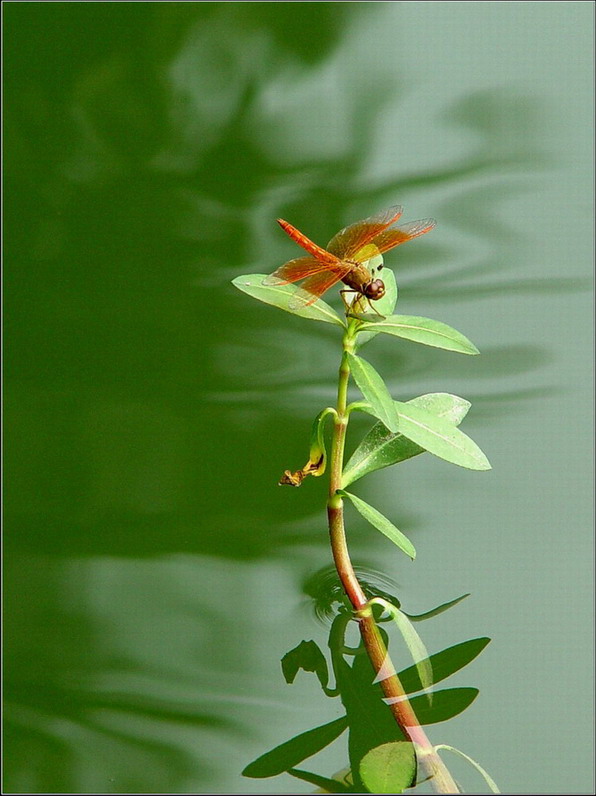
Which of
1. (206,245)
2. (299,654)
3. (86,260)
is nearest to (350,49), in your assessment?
(206,245)

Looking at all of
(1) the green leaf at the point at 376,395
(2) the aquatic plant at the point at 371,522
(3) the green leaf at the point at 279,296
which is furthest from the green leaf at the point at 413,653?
(3) the green leaf at the point at 279,296

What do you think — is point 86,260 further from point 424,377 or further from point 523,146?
point 523,146

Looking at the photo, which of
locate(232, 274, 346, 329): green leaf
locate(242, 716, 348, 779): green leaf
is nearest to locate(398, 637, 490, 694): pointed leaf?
locate(242, 716, 348, 779): green leaf

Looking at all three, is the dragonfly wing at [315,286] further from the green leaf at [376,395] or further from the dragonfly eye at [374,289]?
the green leaf at [376,395]

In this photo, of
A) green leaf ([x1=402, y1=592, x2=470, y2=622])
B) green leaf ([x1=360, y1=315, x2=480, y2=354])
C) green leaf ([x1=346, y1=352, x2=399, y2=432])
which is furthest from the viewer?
green leaf ([x1=402, y1=592, x2=470, y2=622])

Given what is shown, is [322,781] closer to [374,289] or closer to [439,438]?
[439,438]

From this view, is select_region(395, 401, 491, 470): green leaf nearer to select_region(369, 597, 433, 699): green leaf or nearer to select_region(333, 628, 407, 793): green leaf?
select_region(369, 597, 433, 699): green leaf

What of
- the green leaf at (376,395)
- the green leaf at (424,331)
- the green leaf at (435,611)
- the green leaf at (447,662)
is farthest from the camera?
the green leaf at (435,611)
